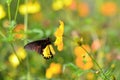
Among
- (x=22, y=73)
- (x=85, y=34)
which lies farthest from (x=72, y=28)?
(x=22, y=73)

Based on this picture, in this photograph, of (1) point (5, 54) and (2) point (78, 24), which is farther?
(2) point (78, 24)

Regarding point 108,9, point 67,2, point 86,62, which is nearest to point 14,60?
point 67,2

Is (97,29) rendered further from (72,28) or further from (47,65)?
(47,65)

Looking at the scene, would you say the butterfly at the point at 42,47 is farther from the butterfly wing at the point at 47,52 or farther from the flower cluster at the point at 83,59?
the flower cluster at the point at 83,59

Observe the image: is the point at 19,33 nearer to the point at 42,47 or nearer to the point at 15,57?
the point at 42,47

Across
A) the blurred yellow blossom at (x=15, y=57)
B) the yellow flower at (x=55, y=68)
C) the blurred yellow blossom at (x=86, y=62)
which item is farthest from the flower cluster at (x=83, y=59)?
the blurred yellow blossom at (x=15, y=57)

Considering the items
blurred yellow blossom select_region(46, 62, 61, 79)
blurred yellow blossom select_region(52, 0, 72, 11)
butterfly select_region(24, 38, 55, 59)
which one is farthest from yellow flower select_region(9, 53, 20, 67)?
butterfly select_region(24, 38, 55, 59)

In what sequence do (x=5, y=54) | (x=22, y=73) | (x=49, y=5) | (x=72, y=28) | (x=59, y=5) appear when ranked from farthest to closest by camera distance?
(x=49, y=5) → (x=59, y=5) → (x=72, y=28) → (x=5, y=54) → (x=22, y=73)

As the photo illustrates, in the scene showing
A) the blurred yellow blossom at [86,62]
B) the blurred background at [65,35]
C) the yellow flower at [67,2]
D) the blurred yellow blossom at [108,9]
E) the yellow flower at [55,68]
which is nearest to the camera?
the blurred yellow blossom at [86,62]

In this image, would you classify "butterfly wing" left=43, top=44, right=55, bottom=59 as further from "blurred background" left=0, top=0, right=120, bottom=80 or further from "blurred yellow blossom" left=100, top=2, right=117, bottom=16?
"blurred yellow blossom" left=100, top=2, right=117, bottom=16
